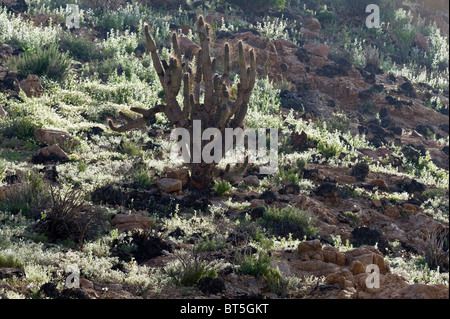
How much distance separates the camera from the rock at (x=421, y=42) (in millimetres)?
21734

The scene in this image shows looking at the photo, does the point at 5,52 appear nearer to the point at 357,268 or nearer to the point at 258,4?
the point at 357,268

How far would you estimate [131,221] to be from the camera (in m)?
6.07

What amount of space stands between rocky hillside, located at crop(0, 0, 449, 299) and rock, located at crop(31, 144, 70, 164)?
0.03 m

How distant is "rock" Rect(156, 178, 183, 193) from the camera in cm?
759

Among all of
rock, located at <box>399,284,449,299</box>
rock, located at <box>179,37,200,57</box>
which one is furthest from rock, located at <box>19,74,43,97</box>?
rock, located at <box>399,284,449,299</box>

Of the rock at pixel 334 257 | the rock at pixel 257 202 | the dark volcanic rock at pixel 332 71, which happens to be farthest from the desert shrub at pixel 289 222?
the dark volcanic rock at pixel 332 71

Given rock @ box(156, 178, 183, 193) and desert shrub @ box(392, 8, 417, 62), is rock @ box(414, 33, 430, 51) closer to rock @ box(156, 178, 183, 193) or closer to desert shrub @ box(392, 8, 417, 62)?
desert shrub @ box(392, 8, 417, 62)

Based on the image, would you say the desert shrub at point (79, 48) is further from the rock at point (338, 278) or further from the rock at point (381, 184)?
the rock at point (338, 278)

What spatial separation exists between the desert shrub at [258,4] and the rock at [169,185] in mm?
14670

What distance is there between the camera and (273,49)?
16.5m

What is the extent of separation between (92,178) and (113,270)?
2.89 meters
